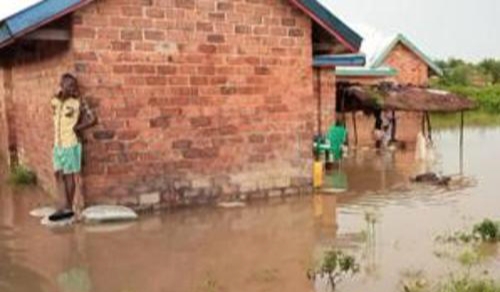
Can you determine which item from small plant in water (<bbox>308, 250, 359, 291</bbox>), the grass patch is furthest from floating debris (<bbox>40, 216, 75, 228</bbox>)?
small plant in water (<bbox>308, 250, 359, 291</bbox>)

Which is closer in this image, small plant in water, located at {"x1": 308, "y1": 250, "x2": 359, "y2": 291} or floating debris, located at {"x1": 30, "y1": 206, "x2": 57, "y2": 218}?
small plant in water, located at {"x1": 308, "y1": 250, "x2": 359, "y2": 291}

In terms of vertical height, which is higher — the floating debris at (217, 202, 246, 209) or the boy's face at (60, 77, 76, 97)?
the boy's face at (60, 77, 76, 97)

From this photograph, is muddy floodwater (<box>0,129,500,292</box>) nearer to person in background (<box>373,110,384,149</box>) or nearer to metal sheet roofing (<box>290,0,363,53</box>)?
metal sheet roofing (<box>290,0,363,53</box>)

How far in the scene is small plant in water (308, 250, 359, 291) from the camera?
623 cm

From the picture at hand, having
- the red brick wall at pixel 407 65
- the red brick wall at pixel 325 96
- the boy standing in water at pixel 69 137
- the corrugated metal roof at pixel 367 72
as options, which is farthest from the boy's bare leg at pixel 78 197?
the red brick wall at pixel 407 65

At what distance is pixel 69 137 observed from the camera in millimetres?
9539

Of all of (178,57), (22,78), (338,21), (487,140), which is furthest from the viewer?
(487,140)

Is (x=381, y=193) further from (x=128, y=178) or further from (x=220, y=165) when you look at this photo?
(x=128, y=178)

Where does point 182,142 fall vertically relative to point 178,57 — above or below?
below

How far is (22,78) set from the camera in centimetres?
1318

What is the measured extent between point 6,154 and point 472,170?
10.8 m

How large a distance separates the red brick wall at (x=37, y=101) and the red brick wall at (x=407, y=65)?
16.8 metres

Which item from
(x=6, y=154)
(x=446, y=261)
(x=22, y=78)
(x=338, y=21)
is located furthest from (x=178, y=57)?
(x=6, y=154)

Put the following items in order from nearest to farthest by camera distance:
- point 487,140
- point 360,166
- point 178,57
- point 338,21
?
point 178,57
point 338,21
point 360,166
point 487,140
